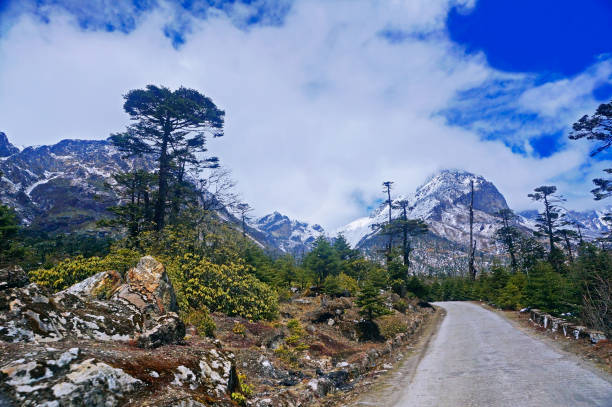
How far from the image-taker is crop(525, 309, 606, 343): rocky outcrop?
981cm

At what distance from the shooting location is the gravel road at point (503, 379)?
5.87 metres

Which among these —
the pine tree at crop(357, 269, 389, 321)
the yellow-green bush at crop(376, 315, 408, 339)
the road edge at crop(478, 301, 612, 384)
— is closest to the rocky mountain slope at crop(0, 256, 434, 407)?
the pine tree at crop(357, 269, 389, 321)

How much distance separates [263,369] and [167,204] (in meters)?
17.2

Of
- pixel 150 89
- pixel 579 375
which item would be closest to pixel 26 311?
pixel 579 375

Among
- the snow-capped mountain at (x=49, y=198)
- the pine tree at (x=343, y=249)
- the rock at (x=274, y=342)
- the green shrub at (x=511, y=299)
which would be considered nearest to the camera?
the rock at (x=274, y=342)

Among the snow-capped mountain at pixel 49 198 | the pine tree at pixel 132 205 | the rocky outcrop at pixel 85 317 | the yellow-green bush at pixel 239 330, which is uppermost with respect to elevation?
the snow-capped mountain at pixel 49 198

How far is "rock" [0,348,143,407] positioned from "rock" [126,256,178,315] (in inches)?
191

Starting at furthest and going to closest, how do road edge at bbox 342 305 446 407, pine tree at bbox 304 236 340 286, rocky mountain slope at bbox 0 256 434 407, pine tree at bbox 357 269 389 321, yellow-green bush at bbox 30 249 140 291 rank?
pine tree at bbox 304 236 340 286 → pine tree at bbox 357 269 389 321 → yellow-green bush at bbox 30 249 140 291 → road edge at bbox 342 305 446 407 → rocky mountain slope at bbox 0 256 434 407

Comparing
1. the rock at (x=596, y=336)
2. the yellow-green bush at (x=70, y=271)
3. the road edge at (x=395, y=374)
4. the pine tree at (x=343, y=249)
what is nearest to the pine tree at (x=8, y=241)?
the yellow-green bush at (x=70, y=271)

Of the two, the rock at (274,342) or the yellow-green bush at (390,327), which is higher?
the rock at (274,342)

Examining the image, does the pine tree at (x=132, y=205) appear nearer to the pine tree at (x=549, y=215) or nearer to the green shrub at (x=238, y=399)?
the green shrub at (x=238, y=399)

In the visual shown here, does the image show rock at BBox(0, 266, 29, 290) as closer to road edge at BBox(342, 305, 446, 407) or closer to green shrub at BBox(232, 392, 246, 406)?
green shrub at BBox(232, 392, 246, 406)

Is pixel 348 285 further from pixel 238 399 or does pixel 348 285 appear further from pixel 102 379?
pixel 102 379

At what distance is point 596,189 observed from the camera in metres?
19.5
